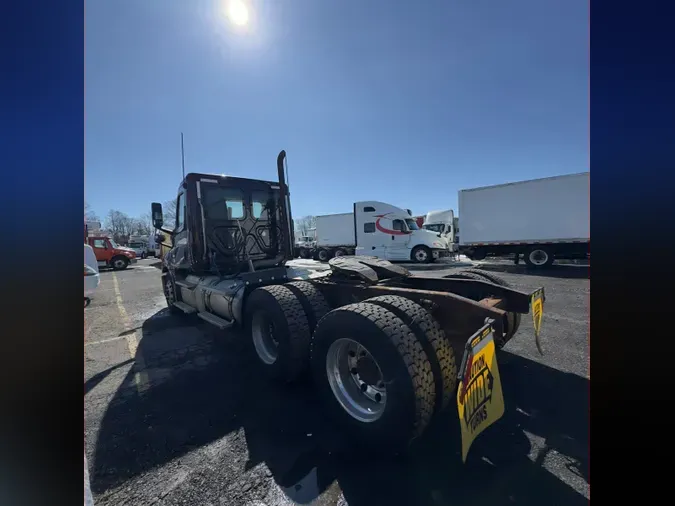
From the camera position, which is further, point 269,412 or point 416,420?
point 269,412

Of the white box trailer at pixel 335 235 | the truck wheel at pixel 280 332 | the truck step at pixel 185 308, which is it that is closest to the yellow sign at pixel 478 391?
the truck wheel at pixel 280 332

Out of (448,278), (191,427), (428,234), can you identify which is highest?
(428,234)

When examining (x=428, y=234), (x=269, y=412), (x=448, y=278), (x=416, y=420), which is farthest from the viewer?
(x=428, y=234)

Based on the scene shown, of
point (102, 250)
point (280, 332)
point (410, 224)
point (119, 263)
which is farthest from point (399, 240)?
point (102, 250)

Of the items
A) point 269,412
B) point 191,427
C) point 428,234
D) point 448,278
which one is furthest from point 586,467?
point 428,234

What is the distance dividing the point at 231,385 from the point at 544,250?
609 inches

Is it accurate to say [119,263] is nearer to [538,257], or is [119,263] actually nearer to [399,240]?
[399,240]

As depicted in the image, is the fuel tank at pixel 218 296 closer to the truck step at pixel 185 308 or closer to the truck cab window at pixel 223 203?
the truck step at pixel 185 308

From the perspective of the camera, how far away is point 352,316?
101 inches

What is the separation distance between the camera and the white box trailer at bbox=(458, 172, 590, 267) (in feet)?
44.2
